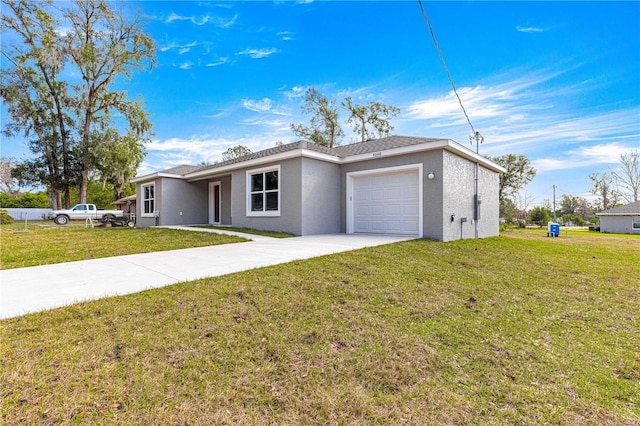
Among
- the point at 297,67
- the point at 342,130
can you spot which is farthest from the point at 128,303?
the point at 342,130

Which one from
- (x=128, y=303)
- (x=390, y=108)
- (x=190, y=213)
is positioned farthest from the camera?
(x=390, y=108)

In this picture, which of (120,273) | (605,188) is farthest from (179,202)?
(605,188)

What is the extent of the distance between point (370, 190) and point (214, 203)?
358 inches

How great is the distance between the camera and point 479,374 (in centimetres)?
243

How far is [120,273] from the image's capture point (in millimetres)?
4715

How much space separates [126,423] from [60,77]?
2997cm

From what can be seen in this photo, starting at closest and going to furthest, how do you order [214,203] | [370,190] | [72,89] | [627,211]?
[370,190] < [214,203] < [72,89] < [627,211]

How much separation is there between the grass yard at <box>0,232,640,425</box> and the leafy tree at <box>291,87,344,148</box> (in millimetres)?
24215

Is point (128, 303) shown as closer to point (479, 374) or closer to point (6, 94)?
point (479, 374)

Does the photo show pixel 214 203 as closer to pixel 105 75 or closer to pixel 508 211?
pixel 105 75

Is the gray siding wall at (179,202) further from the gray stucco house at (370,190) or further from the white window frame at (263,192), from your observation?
the white window frame at (263,192)

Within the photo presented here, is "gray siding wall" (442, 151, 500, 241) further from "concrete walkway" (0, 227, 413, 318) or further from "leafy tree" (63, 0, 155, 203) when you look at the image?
"leafy tree" (63, 0, 155, 203)

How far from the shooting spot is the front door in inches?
621

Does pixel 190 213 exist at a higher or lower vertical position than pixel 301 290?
higher
